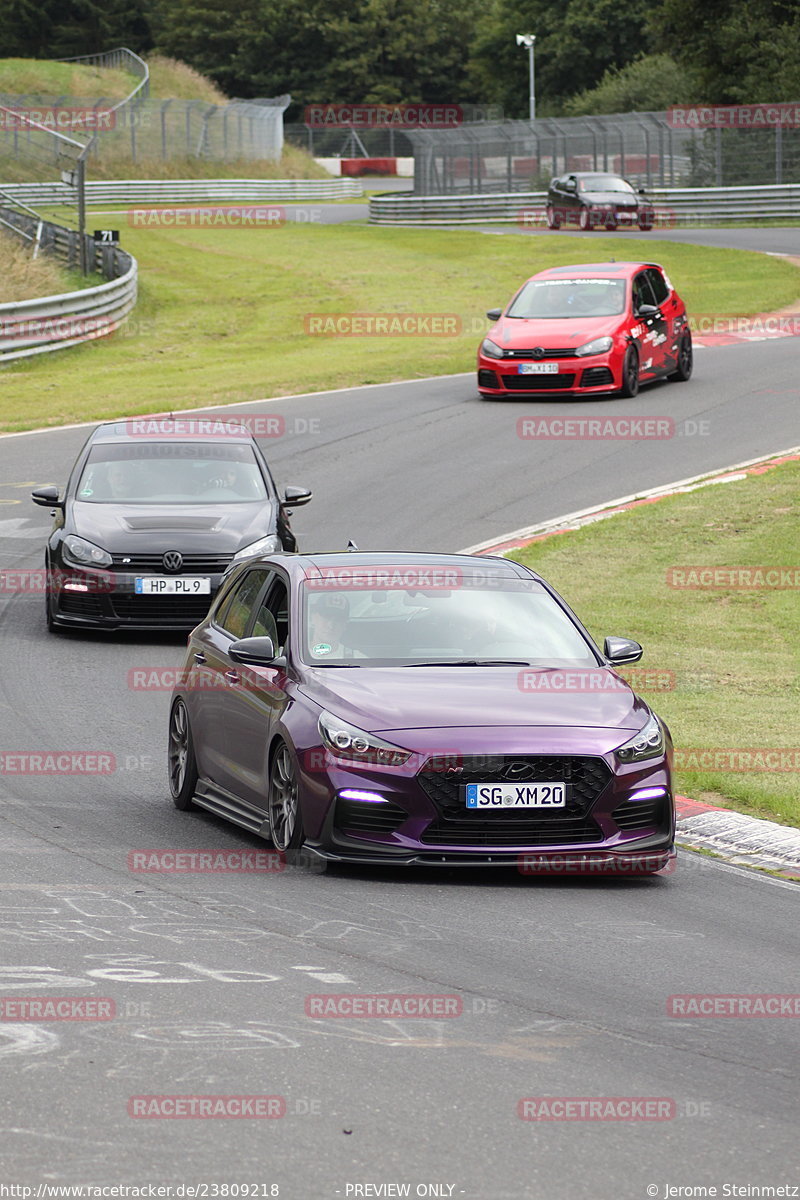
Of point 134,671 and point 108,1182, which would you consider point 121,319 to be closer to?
point 134,671

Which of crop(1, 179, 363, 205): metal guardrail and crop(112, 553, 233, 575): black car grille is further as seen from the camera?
crop(1, 179, 363, 205): metal guardrail

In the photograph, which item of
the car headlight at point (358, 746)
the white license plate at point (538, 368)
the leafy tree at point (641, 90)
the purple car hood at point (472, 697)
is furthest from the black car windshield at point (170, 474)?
the leafy tree at point (641, 90)

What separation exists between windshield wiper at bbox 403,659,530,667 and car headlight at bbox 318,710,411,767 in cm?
84

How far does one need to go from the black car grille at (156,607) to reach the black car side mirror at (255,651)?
6410mm

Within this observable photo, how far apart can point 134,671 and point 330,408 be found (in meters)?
14.1

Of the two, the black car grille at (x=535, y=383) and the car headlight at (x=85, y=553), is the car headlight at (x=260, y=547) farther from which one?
the black car grille at (x=535, y=383)

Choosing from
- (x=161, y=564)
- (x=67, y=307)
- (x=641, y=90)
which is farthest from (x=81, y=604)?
Answer: (x=641, y=90)

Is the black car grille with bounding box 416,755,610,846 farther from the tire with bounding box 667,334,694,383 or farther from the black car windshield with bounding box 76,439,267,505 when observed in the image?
the tire with bounding box 667,334,694,383

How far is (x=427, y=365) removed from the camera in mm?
33188

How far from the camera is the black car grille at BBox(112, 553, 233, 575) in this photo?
15.9m

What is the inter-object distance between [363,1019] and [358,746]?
229 cm

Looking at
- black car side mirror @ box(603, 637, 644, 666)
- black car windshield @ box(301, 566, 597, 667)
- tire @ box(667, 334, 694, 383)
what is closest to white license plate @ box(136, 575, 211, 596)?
black car windshield @ box(301, 566, 597, 667)

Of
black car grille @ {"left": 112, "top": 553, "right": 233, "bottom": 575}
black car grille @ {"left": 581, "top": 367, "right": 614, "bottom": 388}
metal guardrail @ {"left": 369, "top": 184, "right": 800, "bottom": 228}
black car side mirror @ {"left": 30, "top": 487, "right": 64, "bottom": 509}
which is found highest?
metal guardrail @ {"left": 369, "top": 184, "right": 800, "bottom": 228}

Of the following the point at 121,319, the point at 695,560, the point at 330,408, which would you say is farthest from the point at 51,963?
the point at 121,319
